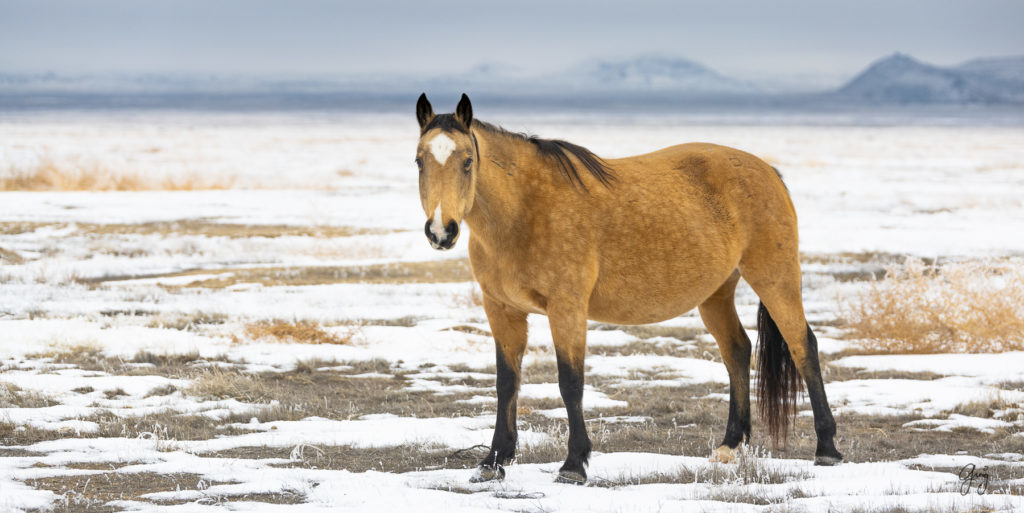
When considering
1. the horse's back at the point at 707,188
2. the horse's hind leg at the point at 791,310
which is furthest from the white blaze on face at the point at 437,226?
the horse's hind leg at the point at 791,310

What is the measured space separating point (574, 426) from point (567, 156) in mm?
1832

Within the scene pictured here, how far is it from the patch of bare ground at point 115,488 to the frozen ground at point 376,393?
0.08ft

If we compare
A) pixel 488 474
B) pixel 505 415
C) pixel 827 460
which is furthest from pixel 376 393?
pixel 827 460

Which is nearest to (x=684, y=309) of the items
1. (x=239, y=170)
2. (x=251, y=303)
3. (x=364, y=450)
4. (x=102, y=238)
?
(x=364, y=450)

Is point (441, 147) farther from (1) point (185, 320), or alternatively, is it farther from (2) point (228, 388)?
(1) point (185, 320)

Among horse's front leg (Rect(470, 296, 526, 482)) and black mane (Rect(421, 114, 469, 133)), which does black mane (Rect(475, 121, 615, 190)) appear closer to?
black mane (Rect(421, 114, 469, 133))

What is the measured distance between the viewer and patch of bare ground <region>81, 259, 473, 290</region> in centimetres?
1788

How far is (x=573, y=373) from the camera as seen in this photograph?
22.7ft

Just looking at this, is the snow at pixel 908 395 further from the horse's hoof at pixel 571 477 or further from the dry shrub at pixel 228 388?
the dry shrub at pixel 228 388

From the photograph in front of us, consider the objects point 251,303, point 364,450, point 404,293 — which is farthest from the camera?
point 404,293

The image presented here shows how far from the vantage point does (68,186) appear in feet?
112

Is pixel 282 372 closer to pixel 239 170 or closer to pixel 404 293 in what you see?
pixel 404 293

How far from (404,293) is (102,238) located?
9394 mm
